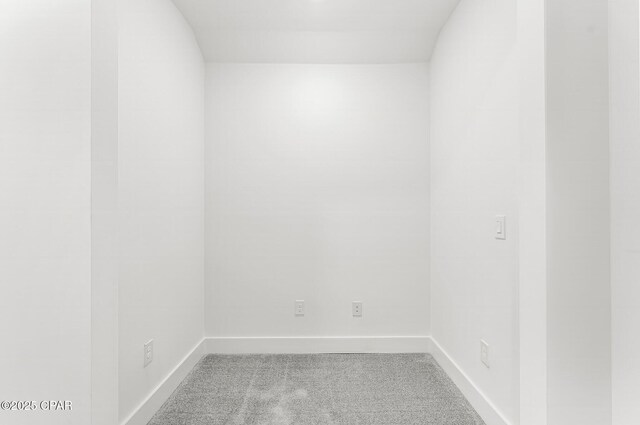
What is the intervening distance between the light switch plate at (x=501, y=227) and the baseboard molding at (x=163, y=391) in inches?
74.7

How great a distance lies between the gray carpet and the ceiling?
2215 mm

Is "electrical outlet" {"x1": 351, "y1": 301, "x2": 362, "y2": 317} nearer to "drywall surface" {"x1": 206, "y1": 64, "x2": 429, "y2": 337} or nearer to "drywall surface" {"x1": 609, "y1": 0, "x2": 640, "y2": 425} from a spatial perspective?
"drywall surface" {"x1": 206, "y1": 64, "x2": 429, "y2": 337}

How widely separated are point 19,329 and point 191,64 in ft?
6.33

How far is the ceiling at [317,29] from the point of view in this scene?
2.32 meters

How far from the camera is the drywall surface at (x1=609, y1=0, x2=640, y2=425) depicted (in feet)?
3.38

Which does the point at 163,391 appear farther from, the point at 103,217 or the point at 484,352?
the point at 484,352

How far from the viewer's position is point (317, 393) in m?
2.12

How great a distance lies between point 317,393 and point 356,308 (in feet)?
2.72

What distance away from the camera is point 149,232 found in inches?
76.0

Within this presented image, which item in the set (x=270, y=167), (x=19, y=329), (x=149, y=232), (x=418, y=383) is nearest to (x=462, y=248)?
(x=418, y=383)

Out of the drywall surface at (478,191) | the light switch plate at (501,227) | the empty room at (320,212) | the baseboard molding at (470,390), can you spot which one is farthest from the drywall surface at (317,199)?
the light switch plate at (501,227)

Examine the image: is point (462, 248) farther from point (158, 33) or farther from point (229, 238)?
point (158, 33)

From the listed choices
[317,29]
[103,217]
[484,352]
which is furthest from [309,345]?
[317,29]

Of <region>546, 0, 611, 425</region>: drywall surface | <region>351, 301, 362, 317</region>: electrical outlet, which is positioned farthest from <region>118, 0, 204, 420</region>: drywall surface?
<region>546, 0, 611, 425</region>: drywall surface
